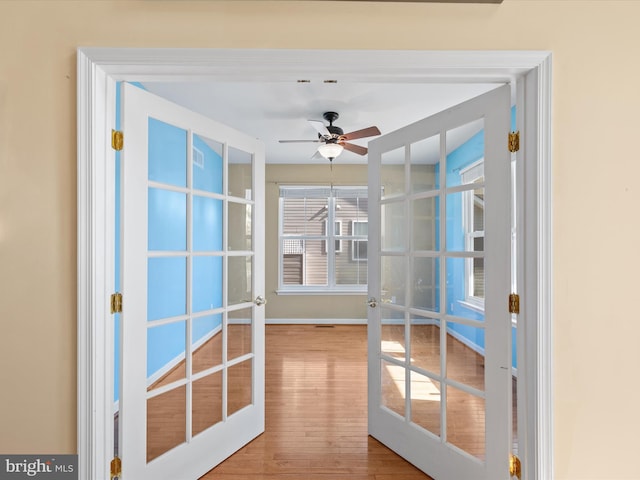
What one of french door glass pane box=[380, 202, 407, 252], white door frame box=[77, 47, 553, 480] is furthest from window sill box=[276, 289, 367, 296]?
white door frame box=[77, 47, 553, 480]

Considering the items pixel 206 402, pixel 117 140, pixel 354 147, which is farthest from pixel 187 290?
pixel 354 147

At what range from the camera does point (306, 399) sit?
8.84ft

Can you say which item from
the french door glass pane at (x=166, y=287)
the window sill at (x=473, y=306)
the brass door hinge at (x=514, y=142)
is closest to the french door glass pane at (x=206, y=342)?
the french door glass pane at (x=166, y=287)

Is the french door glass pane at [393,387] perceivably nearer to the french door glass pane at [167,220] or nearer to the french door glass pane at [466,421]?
the french door glass pane at [466,421]

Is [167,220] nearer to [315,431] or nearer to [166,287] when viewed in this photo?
[166,287]

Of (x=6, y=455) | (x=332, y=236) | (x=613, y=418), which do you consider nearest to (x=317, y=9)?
(x=613, y=418)

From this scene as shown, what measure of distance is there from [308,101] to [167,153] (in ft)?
5.75

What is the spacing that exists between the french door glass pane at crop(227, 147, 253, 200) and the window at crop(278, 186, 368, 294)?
353cm

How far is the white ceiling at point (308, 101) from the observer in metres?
2.75

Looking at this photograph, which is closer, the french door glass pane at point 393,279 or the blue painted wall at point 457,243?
the blue painted wall at point 457,243

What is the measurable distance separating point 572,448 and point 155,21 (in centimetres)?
234

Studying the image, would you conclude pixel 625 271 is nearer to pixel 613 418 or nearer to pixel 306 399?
pixel 613 418

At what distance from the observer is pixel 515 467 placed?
1.40m

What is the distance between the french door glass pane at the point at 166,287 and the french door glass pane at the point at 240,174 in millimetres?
535
